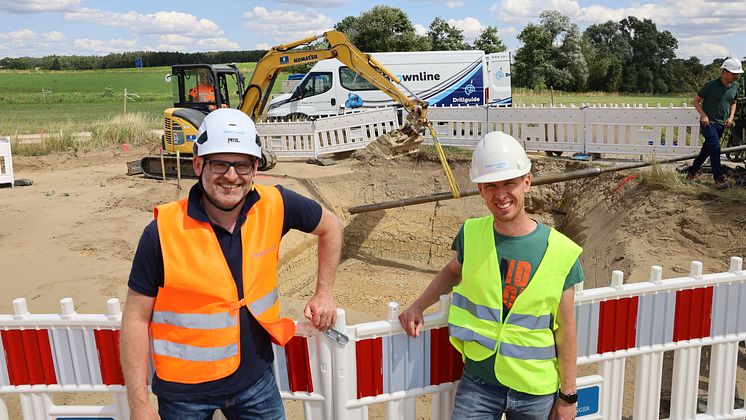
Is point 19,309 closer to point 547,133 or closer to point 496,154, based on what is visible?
point 496,154

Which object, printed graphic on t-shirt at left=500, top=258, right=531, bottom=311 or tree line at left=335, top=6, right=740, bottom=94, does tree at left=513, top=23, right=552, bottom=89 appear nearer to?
tree line at left=335, top=6, right=740, bottom=94

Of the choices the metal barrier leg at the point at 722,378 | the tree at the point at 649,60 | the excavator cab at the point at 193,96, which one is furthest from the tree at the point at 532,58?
the metal barrier leg at the point at 722,378

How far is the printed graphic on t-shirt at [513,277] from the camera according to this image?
2654mm

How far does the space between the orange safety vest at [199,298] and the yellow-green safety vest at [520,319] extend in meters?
0.97

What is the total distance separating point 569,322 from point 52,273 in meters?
7.62

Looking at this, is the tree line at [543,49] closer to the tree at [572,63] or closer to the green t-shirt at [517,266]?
the tree at [572,63]

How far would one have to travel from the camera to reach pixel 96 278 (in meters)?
7.88

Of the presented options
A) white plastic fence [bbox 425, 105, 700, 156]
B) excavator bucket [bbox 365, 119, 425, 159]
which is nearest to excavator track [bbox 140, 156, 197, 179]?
excavator bucket [bbox 365, 119, 425, 159]

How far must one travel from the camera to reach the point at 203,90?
1435 cm

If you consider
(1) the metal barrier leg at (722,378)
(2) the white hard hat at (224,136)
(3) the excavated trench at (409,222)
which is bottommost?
(3) the excavated trench at (409,222)

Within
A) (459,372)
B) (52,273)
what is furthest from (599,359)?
(52,273)

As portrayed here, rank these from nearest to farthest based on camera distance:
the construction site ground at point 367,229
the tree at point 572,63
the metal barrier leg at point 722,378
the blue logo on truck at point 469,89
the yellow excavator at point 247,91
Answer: the metal barrier leg at point 722,378
the construction site ground at point 367,229
the yellow excavator at point 247,91
the blue logo on truck at point 469,89
the tree at point 572,63

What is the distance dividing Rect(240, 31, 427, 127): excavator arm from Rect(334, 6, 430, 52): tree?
141ft

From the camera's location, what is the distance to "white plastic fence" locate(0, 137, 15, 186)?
13922mm
